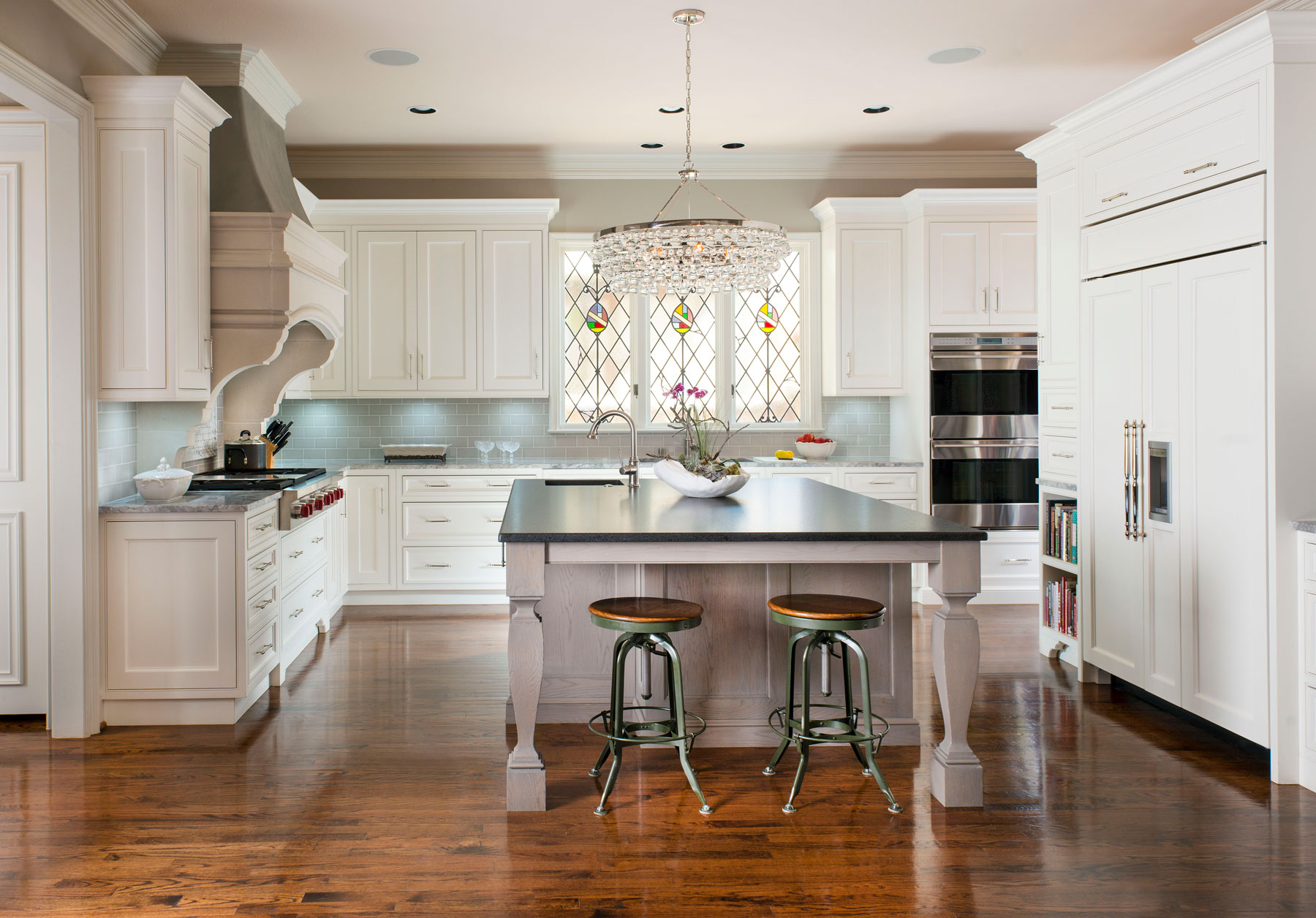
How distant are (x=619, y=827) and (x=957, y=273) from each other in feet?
14.7

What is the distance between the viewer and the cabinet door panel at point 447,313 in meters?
6.41

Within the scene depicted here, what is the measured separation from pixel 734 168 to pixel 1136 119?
327 cm

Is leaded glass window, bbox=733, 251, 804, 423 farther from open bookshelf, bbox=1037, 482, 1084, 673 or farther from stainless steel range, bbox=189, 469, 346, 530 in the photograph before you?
stainless steel range, bbox=189, 469, 346, 530

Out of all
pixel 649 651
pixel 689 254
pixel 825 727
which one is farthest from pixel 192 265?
pixel 825 727

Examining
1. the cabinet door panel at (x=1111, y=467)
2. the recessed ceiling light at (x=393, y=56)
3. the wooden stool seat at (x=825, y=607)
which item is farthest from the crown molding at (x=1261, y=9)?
the recessed ceiling light at (x=393, y=56)

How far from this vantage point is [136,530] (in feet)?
12.7

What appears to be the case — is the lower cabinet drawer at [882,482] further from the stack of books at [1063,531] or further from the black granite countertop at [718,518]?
the black granite countertop at [718,518]

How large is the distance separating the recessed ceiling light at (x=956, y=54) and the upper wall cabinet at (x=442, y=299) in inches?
100

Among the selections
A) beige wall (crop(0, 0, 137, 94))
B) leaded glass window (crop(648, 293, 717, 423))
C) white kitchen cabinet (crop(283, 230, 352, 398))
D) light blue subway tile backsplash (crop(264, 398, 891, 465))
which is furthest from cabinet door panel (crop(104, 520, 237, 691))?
leaded glass window (crop(648, 293, 717, 423))

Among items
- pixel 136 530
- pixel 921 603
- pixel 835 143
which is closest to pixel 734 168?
pixel 835 143

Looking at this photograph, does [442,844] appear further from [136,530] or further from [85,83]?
[85,83]

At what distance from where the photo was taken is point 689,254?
4.00 meters

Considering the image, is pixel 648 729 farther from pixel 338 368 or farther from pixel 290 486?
pixel 338 368

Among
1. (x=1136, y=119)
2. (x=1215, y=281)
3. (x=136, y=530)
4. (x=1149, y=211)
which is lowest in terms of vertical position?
(x=136, y=530)
